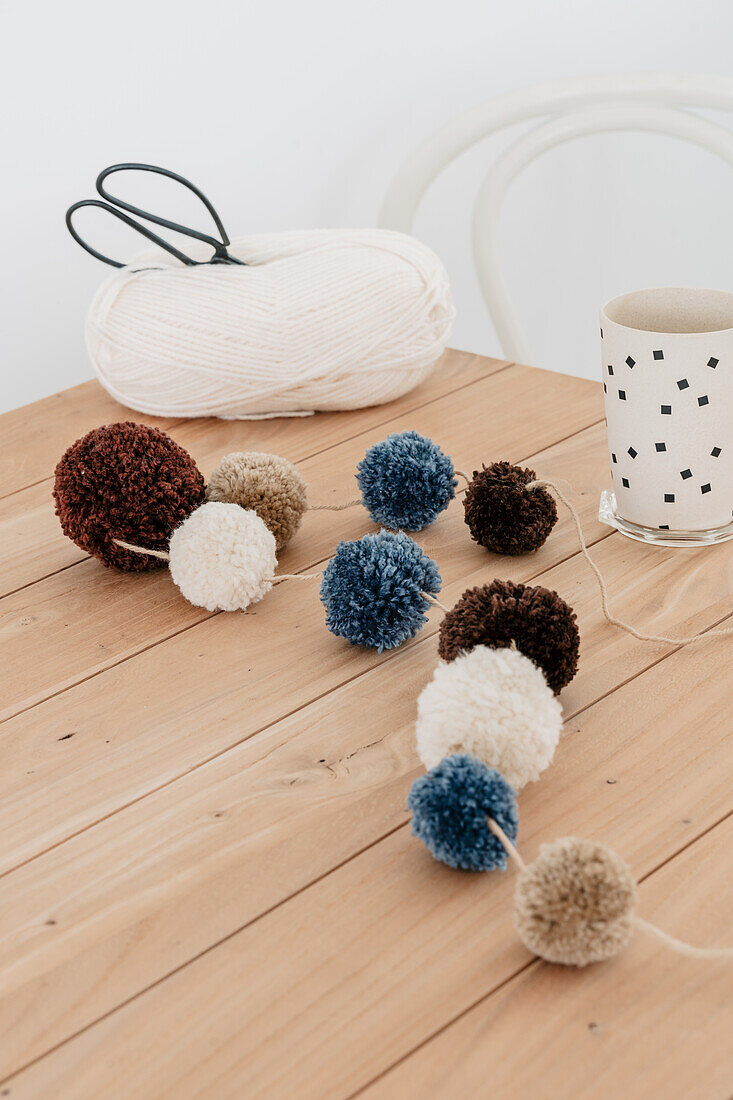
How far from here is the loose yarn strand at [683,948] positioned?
0.39 meters

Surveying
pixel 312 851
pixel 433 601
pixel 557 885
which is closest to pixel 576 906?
pixel 557 885

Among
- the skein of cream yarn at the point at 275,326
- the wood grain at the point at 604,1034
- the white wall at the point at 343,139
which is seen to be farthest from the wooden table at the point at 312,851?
the white wall at the point at 343,139

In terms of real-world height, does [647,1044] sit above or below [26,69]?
below

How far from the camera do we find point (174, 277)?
89 centimetres

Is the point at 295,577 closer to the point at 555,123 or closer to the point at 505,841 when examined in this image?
the point at 505,841

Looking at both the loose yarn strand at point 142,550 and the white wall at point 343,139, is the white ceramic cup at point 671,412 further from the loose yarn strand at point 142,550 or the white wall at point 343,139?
the white wall at point 343,139

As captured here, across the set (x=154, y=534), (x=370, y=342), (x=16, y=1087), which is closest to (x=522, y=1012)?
(x=16, y=1087)

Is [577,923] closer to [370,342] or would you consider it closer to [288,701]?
[288,701]

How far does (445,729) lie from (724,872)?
0.13m

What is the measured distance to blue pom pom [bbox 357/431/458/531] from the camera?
2.31 ft

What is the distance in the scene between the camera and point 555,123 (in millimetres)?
1223

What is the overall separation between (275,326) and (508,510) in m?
0.30

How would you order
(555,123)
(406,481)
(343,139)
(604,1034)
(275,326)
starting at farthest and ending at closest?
(343,139), (555,123), (275,326), (406,481), (604,1034)

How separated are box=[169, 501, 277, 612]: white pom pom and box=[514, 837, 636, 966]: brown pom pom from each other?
29 cm
